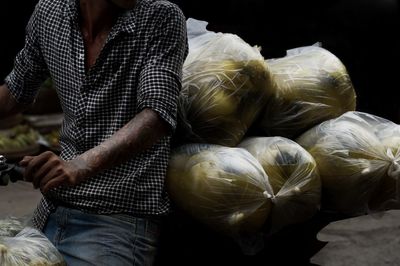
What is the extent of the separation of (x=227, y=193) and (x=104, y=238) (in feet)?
1.31

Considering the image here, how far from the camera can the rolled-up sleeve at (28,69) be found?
263 cm

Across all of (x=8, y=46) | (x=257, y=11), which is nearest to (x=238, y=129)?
(x=257, y=11)

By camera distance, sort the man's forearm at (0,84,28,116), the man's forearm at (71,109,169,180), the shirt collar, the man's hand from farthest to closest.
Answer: the man's forearm at (0,84,28,116) < the shirt collar < the man's forearm at (71,109,169,180) < the man's hand

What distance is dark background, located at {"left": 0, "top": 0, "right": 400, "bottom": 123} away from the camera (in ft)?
15.6

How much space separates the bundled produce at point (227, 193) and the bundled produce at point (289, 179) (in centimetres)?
5

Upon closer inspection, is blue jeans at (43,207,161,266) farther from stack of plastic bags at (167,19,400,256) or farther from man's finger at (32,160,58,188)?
man's finger at (32,160,58,188)

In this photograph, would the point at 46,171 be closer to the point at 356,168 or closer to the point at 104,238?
the point at 104,238

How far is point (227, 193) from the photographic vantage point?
7.59 ft

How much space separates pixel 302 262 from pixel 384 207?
33 centimetres

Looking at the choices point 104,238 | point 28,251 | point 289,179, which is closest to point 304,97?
point 289,179

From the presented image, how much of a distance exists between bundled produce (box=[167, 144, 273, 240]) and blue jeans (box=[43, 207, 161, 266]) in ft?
0.52

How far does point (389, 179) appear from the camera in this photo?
8.36ft

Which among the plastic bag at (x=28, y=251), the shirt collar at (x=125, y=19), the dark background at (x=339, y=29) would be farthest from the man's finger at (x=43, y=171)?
the dark background at (x=339, y=29)

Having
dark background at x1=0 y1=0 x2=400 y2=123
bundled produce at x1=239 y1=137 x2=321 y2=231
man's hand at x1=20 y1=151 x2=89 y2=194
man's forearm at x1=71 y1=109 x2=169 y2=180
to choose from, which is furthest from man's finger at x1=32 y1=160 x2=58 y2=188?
dark background at x1=0 y1=0 x2=400 y2=123
